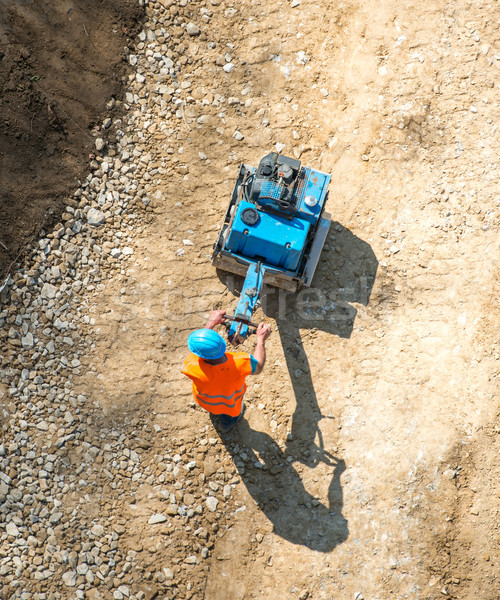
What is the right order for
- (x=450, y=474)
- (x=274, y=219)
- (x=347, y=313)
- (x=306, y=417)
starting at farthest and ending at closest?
(x=347, y=313) < (x=306, y=417) < (x=450, y=474) < (x=274, y=219)

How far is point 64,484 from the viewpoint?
20.3 ft

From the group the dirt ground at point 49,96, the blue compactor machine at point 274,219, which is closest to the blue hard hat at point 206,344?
the blue compactor machine at point 274,219

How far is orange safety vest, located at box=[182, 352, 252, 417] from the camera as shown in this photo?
5269mm

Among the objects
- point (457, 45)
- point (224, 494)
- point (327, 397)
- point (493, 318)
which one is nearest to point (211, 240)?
point (327, 397)

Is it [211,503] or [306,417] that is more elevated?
[306,417]

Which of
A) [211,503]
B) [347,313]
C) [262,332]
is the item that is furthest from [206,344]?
[347,313]

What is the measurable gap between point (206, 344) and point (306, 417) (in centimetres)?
215

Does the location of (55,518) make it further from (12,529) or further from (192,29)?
(192,29)

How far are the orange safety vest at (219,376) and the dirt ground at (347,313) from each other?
1063 mm

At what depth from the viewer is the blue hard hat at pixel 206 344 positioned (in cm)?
488

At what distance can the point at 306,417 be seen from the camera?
6426mm

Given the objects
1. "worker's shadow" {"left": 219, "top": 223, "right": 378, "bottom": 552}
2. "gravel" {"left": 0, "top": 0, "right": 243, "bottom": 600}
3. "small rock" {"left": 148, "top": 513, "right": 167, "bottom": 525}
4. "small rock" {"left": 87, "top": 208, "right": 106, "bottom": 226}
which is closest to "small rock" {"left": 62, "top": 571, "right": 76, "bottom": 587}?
"gravel" {"left": 0, "top": 0, "right": 243, "bottom": 600}

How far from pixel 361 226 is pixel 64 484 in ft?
16.1

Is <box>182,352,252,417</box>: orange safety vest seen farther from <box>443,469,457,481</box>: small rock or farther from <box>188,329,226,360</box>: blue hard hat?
<box>443,469,457,481</box>: small rock
